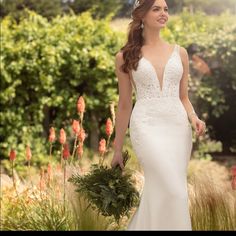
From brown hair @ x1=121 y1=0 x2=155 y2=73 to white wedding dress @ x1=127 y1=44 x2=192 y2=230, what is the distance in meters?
0.06

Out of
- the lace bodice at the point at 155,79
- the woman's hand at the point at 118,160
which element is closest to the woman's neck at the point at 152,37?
the lace bodice at the point at 155,79

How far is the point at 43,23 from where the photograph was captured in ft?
26.6

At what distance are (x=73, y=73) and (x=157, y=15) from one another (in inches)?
181

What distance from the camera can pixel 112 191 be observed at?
3.72 metres

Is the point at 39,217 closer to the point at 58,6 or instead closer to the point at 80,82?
the point at 80,82

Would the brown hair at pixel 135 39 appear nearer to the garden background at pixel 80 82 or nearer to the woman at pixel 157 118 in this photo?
the woman at pixel 157 118

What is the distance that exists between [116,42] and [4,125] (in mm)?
1849

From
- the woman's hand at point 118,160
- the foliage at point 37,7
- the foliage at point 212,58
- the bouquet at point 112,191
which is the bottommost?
the bouquet at point 112,191

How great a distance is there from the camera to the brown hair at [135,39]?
3.53 m

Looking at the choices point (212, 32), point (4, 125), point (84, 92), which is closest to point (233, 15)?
point (212, 32)

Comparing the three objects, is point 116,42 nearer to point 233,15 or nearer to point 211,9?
point 233,15

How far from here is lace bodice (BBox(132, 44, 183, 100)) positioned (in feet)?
11.5

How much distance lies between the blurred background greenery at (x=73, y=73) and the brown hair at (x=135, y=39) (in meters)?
4.24

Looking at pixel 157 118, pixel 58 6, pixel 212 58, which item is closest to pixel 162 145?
pixel 157 118
